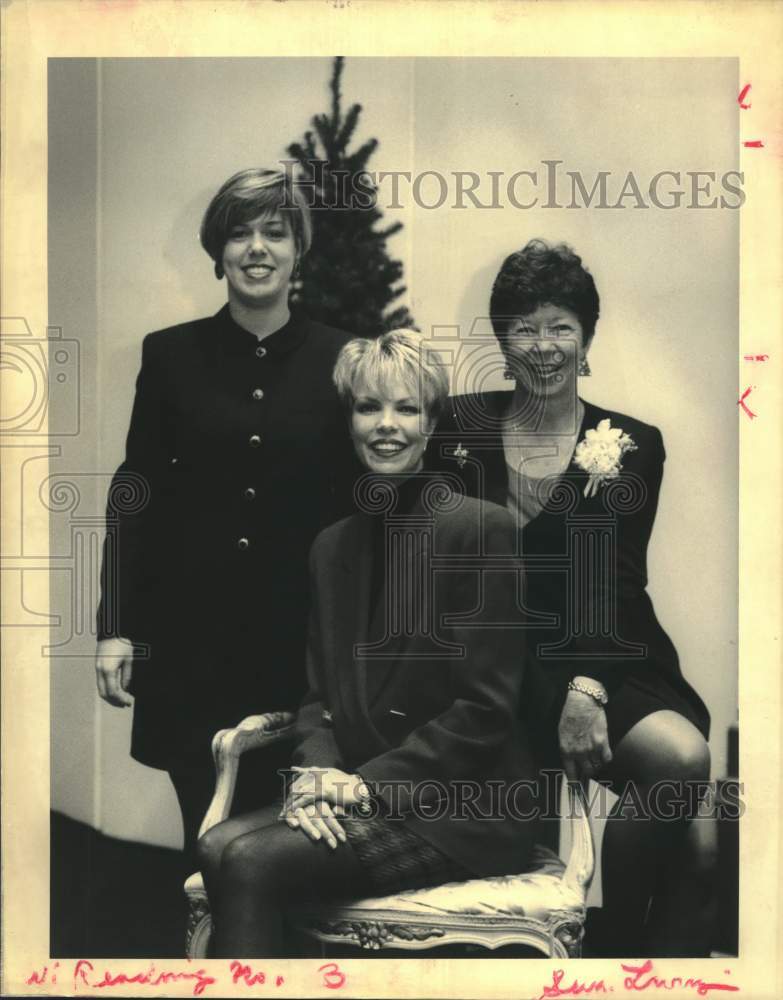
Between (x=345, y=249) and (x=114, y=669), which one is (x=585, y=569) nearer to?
(x=345, y=249)

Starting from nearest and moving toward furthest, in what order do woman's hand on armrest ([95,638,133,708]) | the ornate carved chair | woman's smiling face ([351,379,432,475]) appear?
the ornate carved chair → woman's smiling face ([351,379,432,475]) → woman's hand on armrest ([95,638,133,708])

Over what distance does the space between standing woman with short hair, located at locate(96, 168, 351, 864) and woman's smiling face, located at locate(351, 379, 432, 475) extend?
0.07 m

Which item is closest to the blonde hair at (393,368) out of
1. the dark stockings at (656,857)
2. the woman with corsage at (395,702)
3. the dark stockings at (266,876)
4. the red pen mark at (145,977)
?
the woman with corsage at (395,702)

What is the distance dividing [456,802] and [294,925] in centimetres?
57

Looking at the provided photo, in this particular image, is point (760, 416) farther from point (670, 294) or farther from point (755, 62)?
point (755, 62)

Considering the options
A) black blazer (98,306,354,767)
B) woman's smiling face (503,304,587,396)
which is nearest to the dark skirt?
black blazer (98,306,354,767)

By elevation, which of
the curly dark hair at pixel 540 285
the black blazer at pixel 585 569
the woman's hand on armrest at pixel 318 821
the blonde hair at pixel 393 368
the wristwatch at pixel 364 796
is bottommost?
the woman's hand on armrest at pixel 318 821

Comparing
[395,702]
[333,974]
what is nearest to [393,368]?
[395,702]

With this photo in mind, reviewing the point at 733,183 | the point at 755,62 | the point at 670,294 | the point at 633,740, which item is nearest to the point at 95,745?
the point at 633,740

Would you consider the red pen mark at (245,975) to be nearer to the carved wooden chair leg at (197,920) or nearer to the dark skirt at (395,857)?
the carved wooden chair leg at (197,920)

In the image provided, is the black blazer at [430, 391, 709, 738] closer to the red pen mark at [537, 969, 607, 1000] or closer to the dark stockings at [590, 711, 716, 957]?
the dark stockings at [590, 711, 716, 957]

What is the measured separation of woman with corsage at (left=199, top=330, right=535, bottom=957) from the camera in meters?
3.37
